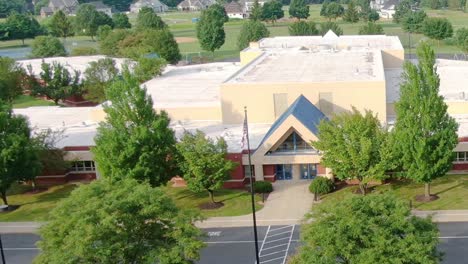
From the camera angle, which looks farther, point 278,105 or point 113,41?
point 113,41

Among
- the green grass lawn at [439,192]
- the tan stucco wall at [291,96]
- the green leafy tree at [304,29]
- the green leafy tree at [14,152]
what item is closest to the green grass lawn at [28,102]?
the tan stucco wall at [291,96]

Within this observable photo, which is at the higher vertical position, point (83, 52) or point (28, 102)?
point (83, 52)

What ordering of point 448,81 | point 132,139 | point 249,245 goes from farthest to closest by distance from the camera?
point 448,81
point 132,139
point 249,245

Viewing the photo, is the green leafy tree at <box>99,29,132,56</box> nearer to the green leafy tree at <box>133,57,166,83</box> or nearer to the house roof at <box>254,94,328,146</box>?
the green leafy tree at <box>133,57,166,83</box>

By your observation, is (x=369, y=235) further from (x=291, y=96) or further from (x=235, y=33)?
(x=235, y=33)

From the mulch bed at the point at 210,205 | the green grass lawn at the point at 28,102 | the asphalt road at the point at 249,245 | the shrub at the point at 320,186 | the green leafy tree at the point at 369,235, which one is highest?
the green leafy tree at the point at 369,235

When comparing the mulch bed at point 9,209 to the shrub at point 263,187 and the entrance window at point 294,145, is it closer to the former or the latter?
the shrub at point 263,187

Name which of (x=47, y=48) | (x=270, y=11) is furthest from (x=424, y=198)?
(x=270, y=11)
